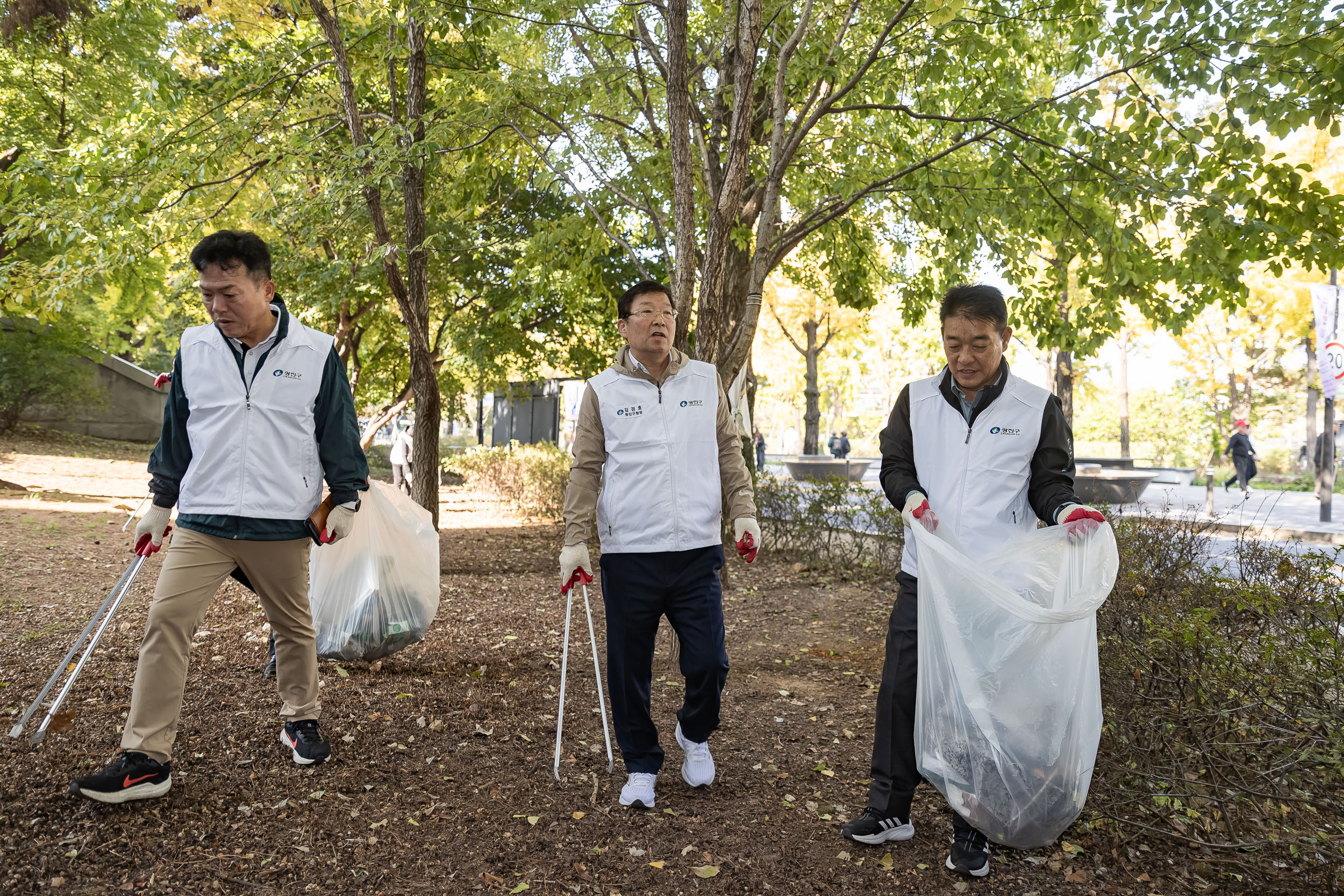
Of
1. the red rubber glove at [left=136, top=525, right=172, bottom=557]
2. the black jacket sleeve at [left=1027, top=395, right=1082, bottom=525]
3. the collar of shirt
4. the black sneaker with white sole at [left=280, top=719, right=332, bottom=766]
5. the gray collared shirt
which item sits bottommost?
the black sneaker with white sole at [left=280, top=719, right=332, bottom=766]

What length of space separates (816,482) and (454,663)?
4.71 metres

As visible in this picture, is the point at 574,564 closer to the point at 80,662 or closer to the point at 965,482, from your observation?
the point at 965,482

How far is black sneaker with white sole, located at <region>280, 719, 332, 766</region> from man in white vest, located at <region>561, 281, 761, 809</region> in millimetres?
1092

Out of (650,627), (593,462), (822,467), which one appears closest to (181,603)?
(593,462)

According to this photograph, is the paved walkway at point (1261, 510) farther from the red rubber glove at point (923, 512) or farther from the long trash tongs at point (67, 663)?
the long trash tongs at point (67, 663)

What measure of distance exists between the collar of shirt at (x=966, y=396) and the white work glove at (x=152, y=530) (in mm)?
2561

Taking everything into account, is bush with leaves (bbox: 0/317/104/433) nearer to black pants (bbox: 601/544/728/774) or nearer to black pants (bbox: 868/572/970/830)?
black pants (bbox: 601/544/728/774)

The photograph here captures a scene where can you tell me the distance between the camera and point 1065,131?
18.6ft

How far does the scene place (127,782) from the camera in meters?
2.74

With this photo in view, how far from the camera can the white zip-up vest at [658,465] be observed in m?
2.96

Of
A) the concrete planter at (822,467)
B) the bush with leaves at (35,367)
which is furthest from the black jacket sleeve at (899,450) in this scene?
the bush with leaves at (35,367)

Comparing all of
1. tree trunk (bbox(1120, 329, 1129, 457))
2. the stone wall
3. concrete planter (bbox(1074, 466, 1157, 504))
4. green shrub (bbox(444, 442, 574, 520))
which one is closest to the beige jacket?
green shrub (bbox(444, 442, 574, 520))

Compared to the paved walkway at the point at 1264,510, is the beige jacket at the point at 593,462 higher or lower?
higher

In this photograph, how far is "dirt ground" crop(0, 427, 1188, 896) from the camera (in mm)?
2555
